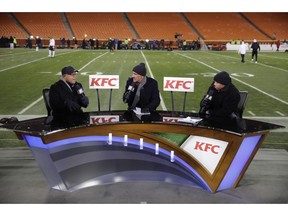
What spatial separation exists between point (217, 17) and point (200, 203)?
1427 inches

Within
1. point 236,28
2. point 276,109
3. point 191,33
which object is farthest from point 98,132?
point 191,33

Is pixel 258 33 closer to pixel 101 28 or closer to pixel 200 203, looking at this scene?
pixel 101 28

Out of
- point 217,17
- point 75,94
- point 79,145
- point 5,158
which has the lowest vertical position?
point 5,158

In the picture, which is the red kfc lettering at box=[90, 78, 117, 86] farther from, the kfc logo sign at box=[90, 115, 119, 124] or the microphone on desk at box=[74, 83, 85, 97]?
the kfc logo sign at box=[90, 115, 119, 124]

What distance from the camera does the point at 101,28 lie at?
3991 centimetres

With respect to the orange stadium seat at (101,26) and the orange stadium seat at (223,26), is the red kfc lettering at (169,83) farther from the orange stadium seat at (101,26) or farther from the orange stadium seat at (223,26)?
the orange stadium seat at (223,26)

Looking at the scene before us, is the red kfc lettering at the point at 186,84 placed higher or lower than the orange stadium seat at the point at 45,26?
lower

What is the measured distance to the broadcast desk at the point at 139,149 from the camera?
528 centimetres

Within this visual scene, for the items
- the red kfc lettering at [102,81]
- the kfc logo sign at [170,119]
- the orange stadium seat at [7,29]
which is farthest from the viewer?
the orange stadium seat at [7,29]

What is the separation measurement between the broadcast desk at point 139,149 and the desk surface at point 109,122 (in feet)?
0.04

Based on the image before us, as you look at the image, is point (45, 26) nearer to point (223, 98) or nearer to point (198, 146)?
point (223, 98)

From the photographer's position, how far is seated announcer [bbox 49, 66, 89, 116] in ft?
20.3

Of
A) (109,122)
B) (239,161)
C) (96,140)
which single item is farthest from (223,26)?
(96,140)

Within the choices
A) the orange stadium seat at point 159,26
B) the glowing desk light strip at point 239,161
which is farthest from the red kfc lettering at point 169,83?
the orange stadium seat at point 159,26
